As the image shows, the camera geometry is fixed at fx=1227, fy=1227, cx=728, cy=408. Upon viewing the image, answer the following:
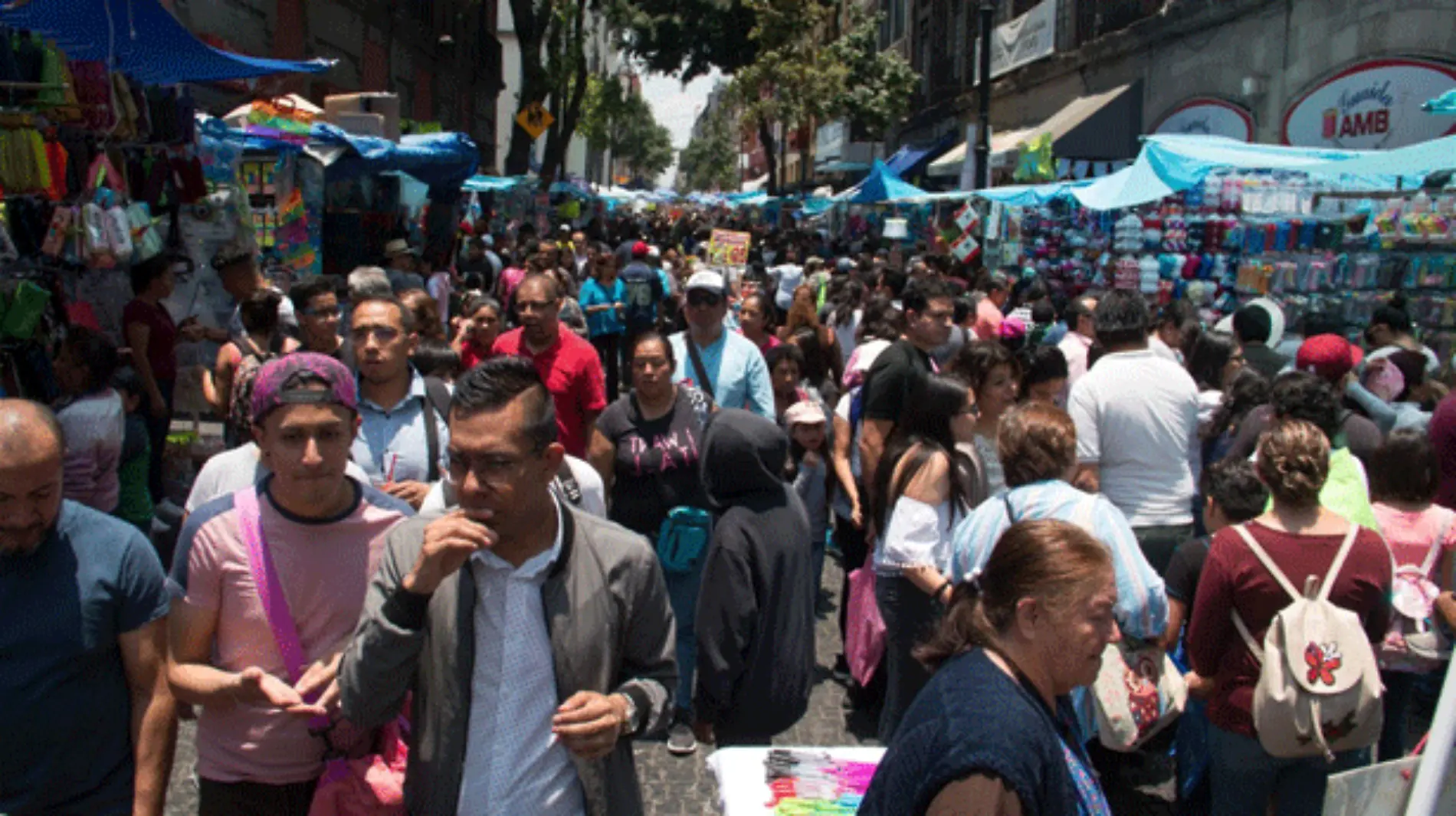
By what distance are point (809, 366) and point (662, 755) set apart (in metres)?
3.38

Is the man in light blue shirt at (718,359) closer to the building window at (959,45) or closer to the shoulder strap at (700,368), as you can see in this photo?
the shoulder strap at (700,368)

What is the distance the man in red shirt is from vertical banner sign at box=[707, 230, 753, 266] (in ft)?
25.2

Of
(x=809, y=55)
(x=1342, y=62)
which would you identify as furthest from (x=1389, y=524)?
(x=809, y=55)

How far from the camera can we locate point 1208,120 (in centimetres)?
1945

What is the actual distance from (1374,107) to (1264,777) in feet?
45.3

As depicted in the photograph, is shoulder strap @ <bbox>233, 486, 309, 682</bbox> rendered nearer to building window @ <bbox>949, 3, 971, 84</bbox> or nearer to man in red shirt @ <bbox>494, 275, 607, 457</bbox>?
man in red shirt @ <bbox>494, 275, 607, 457</bbox>

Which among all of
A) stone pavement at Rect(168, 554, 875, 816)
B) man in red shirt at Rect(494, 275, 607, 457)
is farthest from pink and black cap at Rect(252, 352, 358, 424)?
man in red shirt at Rect(494, 275, 607, 457)

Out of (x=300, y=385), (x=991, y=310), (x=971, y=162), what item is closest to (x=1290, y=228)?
(x=991, y=310)

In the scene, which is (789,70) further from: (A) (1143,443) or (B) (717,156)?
(B) (717,156)

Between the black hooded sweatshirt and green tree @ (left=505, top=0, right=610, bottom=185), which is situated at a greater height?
green tree @ (left=505, top=0, right=610, bottom=185)

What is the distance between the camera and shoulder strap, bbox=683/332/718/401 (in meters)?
6.13

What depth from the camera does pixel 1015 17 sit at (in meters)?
29.1

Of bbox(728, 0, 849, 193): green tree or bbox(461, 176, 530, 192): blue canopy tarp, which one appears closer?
bbox(461, 176, 530, 192): blue canopy tarp

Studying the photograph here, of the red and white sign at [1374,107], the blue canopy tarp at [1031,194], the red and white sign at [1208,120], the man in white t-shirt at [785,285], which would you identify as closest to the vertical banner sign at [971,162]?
the red and white sign at [1208,120]
